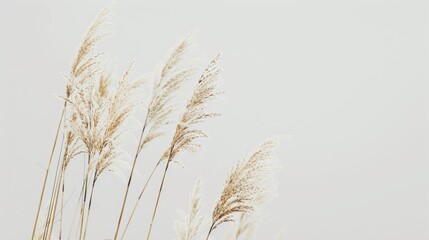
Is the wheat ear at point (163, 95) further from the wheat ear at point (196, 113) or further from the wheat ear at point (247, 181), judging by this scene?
the wheat ear at point (247, 181)

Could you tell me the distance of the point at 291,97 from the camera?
12.3ft

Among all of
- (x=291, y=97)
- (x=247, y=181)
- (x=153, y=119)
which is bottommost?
(x=247, y=181)

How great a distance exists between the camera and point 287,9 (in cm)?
375

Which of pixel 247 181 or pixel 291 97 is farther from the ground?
pixel 291 97

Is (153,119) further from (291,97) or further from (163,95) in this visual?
(291,97)

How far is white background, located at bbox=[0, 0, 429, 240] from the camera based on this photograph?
312 cm

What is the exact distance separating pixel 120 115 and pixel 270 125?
2414 mm

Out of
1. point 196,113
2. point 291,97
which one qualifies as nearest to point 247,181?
point 196,113

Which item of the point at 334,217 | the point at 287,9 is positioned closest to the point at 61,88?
the point at 287,9

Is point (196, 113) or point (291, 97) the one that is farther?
point (291, 97)

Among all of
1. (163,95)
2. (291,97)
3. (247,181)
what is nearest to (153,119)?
(163,95)

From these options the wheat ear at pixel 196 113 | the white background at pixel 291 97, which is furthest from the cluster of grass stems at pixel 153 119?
the white background at pixel 291 97

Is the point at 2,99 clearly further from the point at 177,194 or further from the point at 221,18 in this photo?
the point at 221,18

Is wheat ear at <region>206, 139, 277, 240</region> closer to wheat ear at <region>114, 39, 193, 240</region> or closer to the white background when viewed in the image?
wheat ear at <region>114, 39, 193, 240</region>
